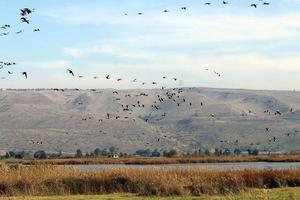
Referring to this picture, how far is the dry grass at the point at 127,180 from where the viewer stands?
45906mm

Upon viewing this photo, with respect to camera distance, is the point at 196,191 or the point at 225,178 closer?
the point at 196,191

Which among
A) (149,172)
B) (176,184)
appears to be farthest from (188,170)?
(176,184)

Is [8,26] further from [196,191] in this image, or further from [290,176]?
[290,176]

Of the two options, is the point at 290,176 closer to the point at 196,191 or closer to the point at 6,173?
the point at 196,191

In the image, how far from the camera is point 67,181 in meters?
48.7

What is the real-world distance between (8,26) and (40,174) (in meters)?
31.4

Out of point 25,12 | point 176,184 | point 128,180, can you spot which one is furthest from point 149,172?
point 25,12

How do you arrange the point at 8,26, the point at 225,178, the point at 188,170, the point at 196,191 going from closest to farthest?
the point at 8,26 → the point at 196,191 → the point at 225,178 → the point at 188,170

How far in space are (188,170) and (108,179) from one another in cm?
638

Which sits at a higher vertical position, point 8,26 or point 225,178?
point 8,26

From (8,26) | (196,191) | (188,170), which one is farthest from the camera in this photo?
(188,170)

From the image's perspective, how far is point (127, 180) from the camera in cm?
4891

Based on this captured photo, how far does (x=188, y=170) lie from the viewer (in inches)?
2026

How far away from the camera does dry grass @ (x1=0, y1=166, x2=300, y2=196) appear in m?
45.9
